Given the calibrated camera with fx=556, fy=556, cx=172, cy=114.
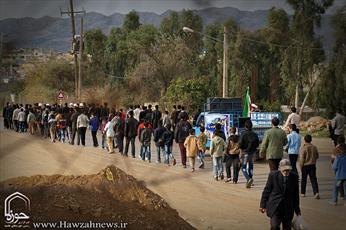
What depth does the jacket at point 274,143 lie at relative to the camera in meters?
9.96

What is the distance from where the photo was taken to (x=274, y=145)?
1001 cm

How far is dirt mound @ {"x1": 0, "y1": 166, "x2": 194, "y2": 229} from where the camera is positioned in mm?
6941

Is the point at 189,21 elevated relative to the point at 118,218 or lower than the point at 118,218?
elevated

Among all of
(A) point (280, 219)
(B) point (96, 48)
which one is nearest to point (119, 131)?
(B) point (96, 48)

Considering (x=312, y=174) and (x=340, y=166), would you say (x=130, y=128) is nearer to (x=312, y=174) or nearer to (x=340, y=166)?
(x=312, y=174)

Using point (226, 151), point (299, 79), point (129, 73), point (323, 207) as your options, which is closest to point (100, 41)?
point (226, 151)

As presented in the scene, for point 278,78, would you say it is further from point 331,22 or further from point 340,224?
point 340,224

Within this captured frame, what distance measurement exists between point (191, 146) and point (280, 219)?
6416 mm

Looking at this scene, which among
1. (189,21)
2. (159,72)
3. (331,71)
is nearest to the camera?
(189,21)

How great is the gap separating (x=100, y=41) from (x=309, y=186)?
5537 millimetres

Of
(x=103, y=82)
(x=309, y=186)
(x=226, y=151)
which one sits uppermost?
(x=103, y=82)

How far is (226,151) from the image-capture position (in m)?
11.5

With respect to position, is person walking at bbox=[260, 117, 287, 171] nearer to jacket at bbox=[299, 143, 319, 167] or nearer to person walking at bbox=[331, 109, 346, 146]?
jacket at bbox=[299, 143, 319, 167]

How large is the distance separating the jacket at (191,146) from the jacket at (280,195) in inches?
246
